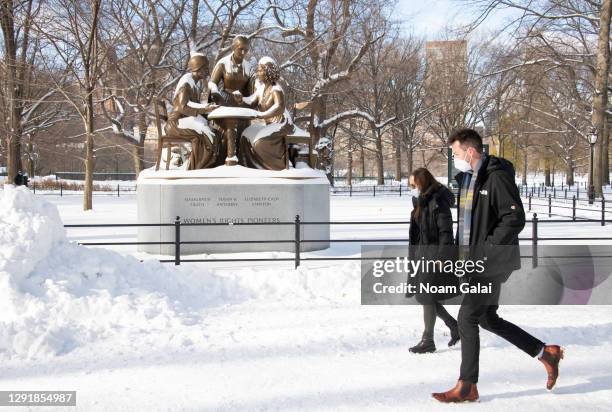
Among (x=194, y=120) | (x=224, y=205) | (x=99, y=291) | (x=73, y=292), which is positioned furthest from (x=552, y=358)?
(x=194, y=120)

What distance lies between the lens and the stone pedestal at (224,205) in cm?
1245

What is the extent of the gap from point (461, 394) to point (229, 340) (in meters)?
2.70

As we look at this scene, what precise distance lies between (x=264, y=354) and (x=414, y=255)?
1.77 meters

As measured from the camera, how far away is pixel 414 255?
Result: 18.4 feet

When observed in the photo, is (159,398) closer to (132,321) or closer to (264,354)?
(264,354)

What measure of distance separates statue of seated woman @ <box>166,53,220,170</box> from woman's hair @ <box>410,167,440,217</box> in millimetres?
8258

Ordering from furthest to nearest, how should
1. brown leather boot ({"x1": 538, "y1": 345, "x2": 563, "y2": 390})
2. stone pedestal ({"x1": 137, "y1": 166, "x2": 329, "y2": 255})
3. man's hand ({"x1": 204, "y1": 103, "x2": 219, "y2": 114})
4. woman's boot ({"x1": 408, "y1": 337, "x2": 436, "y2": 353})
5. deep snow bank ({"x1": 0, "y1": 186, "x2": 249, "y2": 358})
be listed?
1. man's hand ({"x1": 204, "y1": 103, "x2": 219, "y2": 114})
2. stone pedestal ({"x1": 137, "y1": 166, "x2": 329, "y2": 255})
3. deep snow bank ({"x1": 0, "y1": 186, "x2": 249, "y2": 358})
4. woman's boot ({"x1": 408, "y1": 337, "x2": 436, "y2": 353})
5. brown leather boot ({"x1": 538, "y1": 345, "x2": 563, "y2": 390})

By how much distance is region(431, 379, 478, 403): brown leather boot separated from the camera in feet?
14.6

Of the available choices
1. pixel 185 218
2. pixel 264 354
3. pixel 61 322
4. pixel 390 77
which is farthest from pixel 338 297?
pixel 390 77

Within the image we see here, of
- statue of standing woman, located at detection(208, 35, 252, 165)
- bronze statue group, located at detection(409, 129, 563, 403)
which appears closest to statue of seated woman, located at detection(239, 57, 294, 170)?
statue of standing woman, located at detection(208, 35, 252, 165)

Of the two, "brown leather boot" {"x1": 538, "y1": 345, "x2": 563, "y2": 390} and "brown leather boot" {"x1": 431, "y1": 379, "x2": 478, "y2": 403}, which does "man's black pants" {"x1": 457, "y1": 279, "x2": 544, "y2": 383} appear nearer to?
"brown leather boot" {"x1": 431, "y1": 379, "x2": 478, "y2": 403}

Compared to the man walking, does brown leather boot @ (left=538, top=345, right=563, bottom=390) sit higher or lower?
lower

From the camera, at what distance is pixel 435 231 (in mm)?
5484

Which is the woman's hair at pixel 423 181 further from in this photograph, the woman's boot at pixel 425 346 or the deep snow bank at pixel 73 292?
the deep snow bank at pixel 73 292
